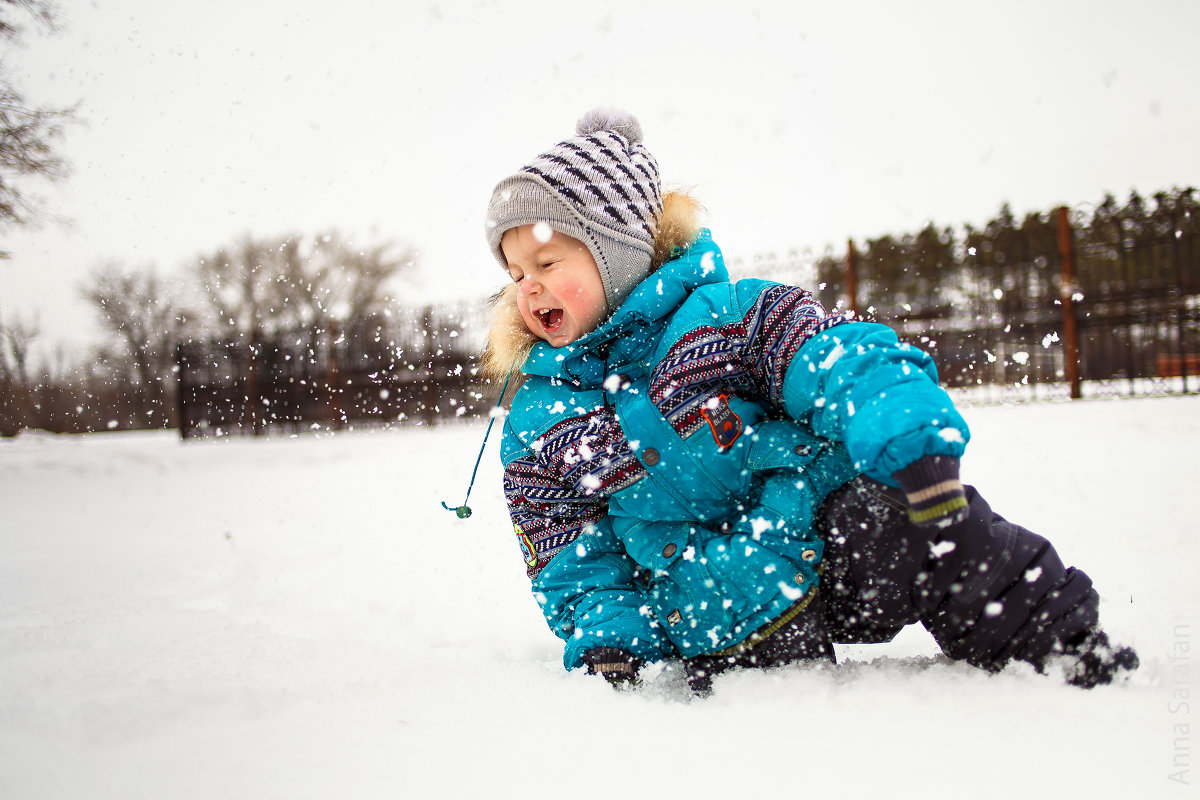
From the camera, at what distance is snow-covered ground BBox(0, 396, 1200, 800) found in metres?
0.83

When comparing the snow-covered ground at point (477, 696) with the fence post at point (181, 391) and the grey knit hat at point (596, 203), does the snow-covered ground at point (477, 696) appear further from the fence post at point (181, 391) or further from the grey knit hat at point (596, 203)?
the fence post at point (181, 391)

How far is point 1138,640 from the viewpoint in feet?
4.10

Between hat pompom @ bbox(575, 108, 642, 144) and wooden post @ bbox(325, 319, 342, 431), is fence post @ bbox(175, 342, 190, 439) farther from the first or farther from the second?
hat pompom @ bbox(575, 108, 642, 144)

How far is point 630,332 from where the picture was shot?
153 cm

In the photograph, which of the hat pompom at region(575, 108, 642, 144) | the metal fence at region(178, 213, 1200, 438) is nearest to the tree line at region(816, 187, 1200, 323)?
the metal fence at region(178, 213, 1200, 438)

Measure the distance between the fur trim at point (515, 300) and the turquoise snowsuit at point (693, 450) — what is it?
8cm

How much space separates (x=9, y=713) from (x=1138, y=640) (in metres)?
1.90

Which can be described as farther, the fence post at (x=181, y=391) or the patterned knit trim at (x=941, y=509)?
the fence post at (x=181, y=391)

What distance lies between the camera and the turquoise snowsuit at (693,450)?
1.20 metres

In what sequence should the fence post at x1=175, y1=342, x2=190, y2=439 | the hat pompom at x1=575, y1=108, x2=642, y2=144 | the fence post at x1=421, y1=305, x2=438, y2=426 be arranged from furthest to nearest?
1. the fence post at x1=175, y1=342, x2=190, y2=439
2. the fence post at x1=421, y1=305, x2=438, y2=426
3. the hat pompom at x1=575, y1=108, x2=642, y2=144

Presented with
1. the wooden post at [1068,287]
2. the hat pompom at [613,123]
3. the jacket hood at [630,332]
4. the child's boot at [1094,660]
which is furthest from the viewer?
the wooden post at [1068,287]

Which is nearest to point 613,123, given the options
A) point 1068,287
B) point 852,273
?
point 852,273

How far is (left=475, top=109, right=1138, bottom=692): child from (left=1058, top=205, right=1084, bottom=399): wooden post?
748 cm

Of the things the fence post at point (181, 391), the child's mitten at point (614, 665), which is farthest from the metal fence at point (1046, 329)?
the child's mitten at point (614, 665)
